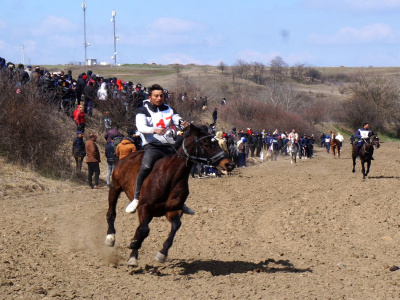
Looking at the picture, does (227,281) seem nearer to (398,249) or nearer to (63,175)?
(398,249)

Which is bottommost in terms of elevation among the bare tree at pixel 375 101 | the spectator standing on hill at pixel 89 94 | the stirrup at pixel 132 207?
the bare tree at pixel 375 101

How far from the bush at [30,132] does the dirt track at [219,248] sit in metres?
2.67

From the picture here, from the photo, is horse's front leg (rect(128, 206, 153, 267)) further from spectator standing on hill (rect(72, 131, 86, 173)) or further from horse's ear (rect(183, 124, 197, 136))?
spectator standing on hill (rect(72, 131, 86, 173))

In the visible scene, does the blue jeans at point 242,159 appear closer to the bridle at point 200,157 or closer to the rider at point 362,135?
the rider at point 362,135

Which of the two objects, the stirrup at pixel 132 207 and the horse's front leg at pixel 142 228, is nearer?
the horse's front leg at pixel 142 228

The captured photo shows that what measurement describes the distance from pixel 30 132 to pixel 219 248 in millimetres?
12314

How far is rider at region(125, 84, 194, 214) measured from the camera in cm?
922

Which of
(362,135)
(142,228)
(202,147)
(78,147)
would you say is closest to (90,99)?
(78,147)

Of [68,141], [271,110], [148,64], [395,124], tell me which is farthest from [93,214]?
[148,64]

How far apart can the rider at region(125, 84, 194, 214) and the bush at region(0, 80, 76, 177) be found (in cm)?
1258

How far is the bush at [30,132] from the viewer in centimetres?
2097

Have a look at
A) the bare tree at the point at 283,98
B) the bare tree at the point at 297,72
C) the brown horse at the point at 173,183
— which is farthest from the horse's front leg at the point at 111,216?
the bare tree at the point at 297,72

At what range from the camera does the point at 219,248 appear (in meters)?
11.0

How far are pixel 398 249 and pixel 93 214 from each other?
7044mm
